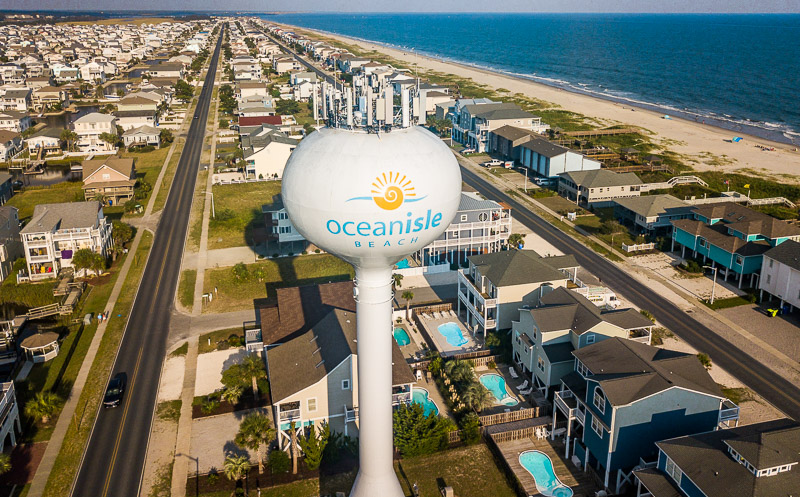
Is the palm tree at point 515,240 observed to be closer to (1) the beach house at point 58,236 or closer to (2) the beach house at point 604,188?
(2) the beach house at point 604,188

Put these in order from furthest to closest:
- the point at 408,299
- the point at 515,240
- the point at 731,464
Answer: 1. the point at 515,240
2. the point at 408,299
3. the point at 731,464

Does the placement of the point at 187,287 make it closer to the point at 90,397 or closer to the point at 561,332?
the point at 90,397

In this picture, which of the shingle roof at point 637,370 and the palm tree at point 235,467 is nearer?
the shingle roof at point 637,370

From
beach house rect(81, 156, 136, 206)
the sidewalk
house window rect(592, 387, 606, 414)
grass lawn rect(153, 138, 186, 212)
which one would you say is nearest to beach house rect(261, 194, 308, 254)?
the sidewalk

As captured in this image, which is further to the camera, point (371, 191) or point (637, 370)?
point (637, 370)

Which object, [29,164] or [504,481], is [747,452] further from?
[29,164]

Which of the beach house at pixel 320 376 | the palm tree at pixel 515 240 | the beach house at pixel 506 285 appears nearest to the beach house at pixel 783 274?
the beach house at pixel 506 285

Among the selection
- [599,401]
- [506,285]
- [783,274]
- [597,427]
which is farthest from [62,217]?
[783,274]
